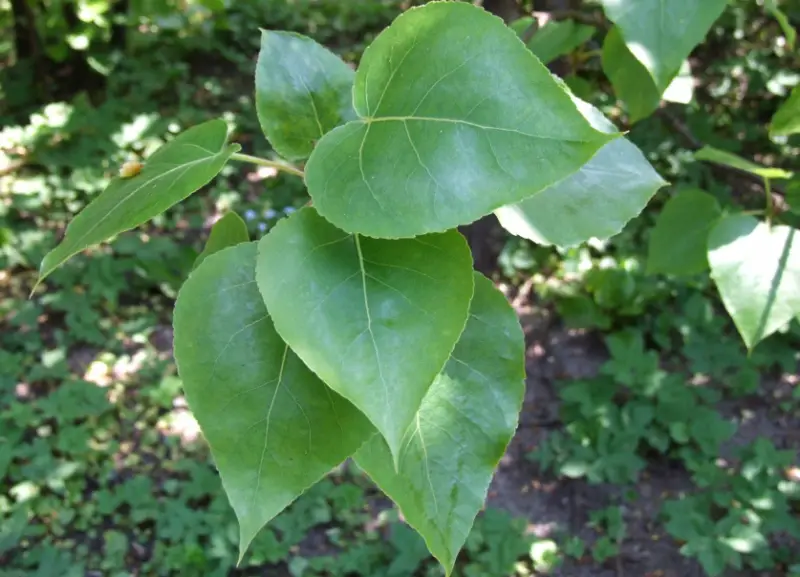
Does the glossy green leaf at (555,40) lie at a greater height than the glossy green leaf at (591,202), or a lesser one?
lesser

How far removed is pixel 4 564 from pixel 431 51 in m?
2.58

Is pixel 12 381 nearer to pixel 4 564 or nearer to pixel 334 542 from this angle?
pixel 4 564

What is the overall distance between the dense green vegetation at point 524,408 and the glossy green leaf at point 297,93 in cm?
85

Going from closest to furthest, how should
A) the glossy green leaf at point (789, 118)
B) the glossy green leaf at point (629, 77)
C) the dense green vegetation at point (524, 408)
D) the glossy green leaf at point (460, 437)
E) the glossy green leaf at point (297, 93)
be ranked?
the glossy green leaf at point (460, 437) → the glossy green leaf at point (297, 93) → the glossy green leaf at point (789, 118) → the glossy green leaf at point (629, 77) → the dense green vegetation at point (524, 408)

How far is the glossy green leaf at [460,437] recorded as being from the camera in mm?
580

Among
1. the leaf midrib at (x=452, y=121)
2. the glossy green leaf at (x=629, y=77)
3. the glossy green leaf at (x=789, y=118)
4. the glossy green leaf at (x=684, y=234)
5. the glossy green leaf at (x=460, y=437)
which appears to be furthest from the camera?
the glossy green leaf at (x=684, y=234)

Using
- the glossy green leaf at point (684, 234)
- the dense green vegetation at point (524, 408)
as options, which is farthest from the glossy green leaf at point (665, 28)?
the dense green vegetation at point (524, 408)

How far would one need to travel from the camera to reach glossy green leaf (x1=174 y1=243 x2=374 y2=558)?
0.55m

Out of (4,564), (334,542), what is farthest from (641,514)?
(4,564)

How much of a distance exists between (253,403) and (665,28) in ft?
1.44

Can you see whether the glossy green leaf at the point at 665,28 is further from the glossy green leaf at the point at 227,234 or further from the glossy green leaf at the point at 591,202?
the glossy green leaf at the point at 227,234

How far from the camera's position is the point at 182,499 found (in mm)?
2676

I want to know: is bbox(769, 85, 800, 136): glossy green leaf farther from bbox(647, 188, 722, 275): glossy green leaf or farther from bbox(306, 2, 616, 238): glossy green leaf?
bbox(306, 2, 616, 238): glossy green leaf

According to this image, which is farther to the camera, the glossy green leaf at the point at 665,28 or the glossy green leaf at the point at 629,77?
the glossy green leaf at the point at 629,77
